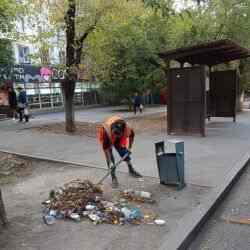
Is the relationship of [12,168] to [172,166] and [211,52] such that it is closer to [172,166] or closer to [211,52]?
[172,166]

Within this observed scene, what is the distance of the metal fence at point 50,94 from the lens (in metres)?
26.2

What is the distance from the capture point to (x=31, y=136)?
12.0m

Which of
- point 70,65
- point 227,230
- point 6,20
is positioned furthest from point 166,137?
point 227,230

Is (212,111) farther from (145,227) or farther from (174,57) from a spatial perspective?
(145,227)

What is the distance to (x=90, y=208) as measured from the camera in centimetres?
Answer: 463

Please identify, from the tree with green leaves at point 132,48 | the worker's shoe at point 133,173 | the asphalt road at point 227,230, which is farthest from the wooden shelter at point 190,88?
the asphalt road at point 227,230

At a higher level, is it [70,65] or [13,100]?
[70,65]

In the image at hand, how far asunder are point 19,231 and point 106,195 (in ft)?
5.25

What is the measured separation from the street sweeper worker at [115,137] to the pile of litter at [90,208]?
91cm

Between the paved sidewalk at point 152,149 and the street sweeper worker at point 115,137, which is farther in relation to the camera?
the paved sidewalk at point 152,149

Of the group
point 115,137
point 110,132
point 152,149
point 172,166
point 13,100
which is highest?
point 13,100

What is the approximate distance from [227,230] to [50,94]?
25147 millimetres

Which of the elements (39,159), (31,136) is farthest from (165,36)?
(39,159)

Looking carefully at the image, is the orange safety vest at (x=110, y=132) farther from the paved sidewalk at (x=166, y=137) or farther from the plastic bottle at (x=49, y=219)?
the plastic bottle at (x=49, y=219)
